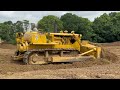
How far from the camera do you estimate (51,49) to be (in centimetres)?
1258

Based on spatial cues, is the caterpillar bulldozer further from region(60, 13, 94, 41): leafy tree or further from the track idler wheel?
region(60, 13, 94, 41): leafy tree

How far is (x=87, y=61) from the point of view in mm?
12977

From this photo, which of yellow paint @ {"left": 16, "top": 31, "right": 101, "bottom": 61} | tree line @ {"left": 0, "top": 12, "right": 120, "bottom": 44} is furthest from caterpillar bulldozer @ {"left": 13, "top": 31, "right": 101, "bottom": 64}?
tree line @ {"left": 0, "top": 12, "right": 120, "bottom": 44}

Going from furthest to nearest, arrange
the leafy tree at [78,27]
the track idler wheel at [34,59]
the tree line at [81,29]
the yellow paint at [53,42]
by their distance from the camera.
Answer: the leafy tree at [78,27]
the tree line at [81,29]
the yellow paint at [53,42]
the track idler wheel at [34,59]

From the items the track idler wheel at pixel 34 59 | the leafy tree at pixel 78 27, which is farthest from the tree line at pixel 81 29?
the track idler wheel at pixel 34 59

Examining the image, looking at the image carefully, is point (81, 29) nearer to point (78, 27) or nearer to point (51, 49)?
point (78, 27)

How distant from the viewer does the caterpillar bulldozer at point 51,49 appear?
12.3 metres

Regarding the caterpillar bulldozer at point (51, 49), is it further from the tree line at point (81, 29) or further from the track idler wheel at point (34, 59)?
the tree line at point (81, 29)

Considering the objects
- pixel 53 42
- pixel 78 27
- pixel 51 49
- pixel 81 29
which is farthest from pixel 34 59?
pixel 81 29

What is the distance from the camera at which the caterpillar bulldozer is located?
1233 cm

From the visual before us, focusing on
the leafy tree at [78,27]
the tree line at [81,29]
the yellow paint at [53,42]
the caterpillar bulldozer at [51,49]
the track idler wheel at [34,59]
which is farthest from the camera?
the leafy tree at [78,27]

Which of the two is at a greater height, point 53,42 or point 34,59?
point 53,42
